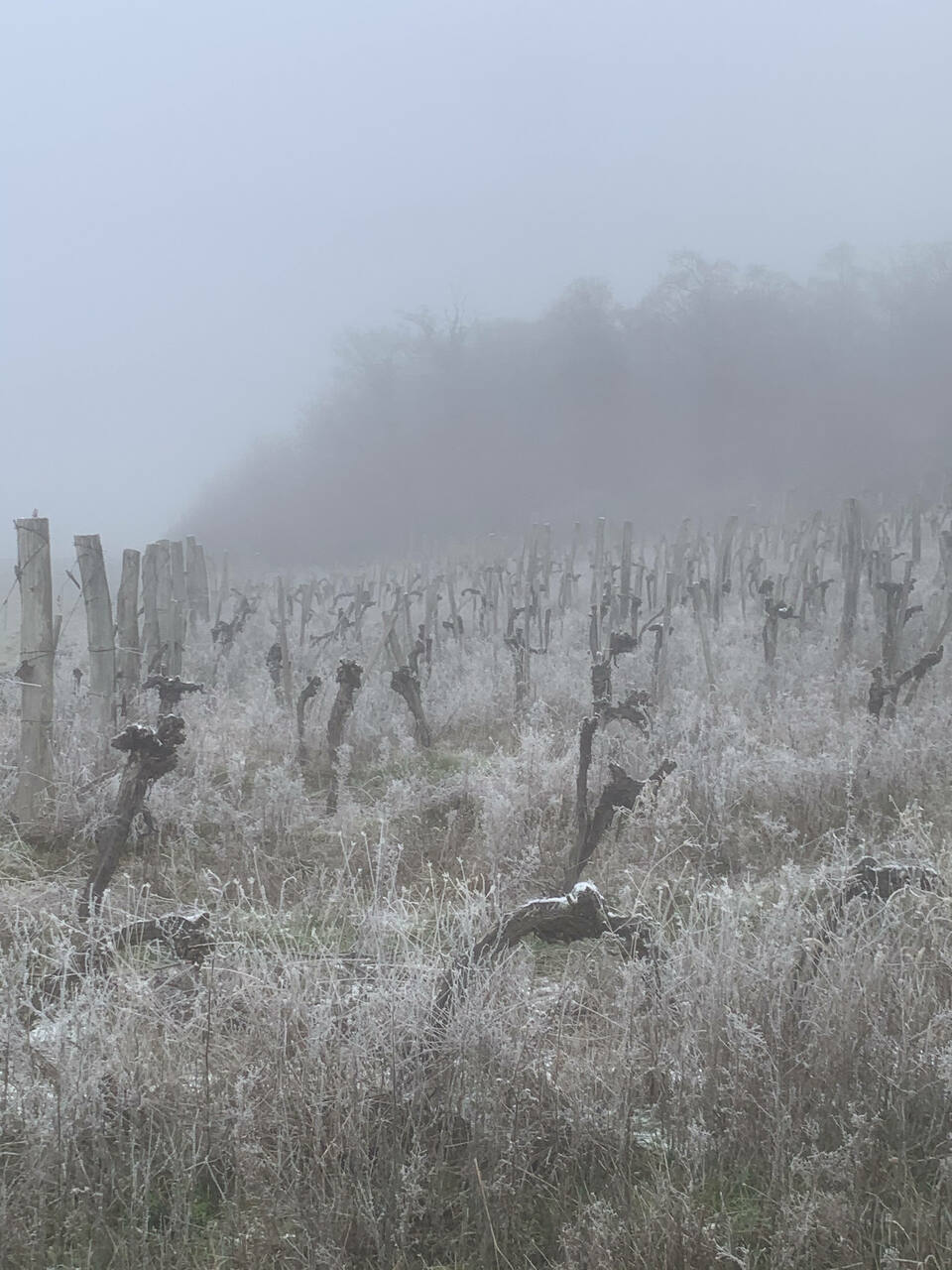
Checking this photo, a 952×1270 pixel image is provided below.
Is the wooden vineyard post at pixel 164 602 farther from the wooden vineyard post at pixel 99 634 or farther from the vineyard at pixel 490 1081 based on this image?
the vineyard at pixel 490 1081

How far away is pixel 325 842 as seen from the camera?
6074 millimetres

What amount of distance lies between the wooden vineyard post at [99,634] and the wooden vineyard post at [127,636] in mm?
308

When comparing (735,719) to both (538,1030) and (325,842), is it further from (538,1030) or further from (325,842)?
(538,1030)

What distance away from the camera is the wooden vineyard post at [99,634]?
7.28 meters

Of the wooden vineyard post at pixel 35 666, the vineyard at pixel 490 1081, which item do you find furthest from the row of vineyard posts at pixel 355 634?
the vineyard at pixel 490 1081

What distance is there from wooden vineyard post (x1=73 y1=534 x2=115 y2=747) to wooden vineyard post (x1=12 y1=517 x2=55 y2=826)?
89 cm

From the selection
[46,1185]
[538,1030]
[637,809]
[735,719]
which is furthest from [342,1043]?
[735,719]

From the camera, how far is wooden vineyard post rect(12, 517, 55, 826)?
6141 millimetres

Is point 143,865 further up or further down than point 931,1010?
further down

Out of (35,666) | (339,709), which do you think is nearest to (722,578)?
(339,709)

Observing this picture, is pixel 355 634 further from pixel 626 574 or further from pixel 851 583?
pixel 851 583

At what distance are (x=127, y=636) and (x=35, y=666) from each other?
295cm

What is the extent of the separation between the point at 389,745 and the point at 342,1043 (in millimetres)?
5831

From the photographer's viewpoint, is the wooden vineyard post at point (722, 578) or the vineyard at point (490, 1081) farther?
the wooden vineyard post at point (722, 578)
